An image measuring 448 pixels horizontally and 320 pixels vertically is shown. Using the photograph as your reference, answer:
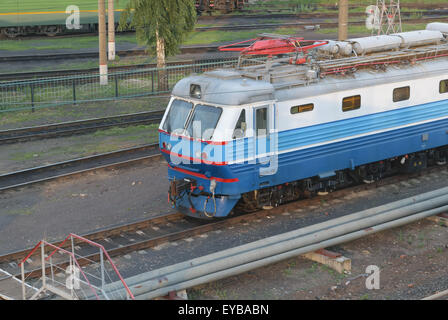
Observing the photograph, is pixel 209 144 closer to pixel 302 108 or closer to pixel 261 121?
pixel 261 121

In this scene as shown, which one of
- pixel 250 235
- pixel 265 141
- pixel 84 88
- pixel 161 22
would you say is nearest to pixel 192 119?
pixel 265 141

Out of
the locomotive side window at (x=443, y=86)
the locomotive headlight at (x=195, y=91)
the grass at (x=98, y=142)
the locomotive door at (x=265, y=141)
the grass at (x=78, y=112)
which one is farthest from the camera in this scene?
the grass at (x=78, y=112)

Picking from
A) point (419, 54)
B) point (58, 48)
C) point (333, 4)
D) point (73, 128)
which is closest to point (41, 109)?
point (73, 128)

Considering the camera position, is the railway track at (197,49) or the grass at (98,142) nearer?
the grass at (98,142)

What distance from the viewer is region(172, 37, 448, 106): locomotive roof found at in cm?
1423

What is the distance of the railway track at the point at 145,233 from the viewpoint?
13383 millimetres

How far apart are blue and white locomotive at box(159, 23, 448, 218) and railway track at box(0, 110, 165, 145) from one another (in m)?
8.04

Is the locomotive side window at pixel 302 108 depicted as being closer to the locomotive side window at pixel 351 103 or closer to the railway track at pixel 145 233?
Result: the locomotive side window at pixel 351 103

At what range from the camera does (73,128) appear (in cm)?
2319

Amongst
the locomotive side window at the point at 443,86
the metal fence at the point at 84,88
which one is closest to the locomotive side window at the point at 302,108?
the locomotive side window at the point at 443,86

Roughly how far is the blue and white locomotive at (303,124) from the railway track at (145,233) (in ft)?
0.91

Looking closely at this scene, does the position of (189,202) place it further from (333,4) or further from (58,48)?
(333,4)

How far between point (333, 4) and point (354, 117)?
121ft

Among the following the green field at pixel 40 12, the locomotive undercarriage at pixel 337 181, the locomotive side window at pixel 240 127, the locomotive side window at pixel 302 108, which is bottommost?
the locomotive undercarriage at pixel 337 181
